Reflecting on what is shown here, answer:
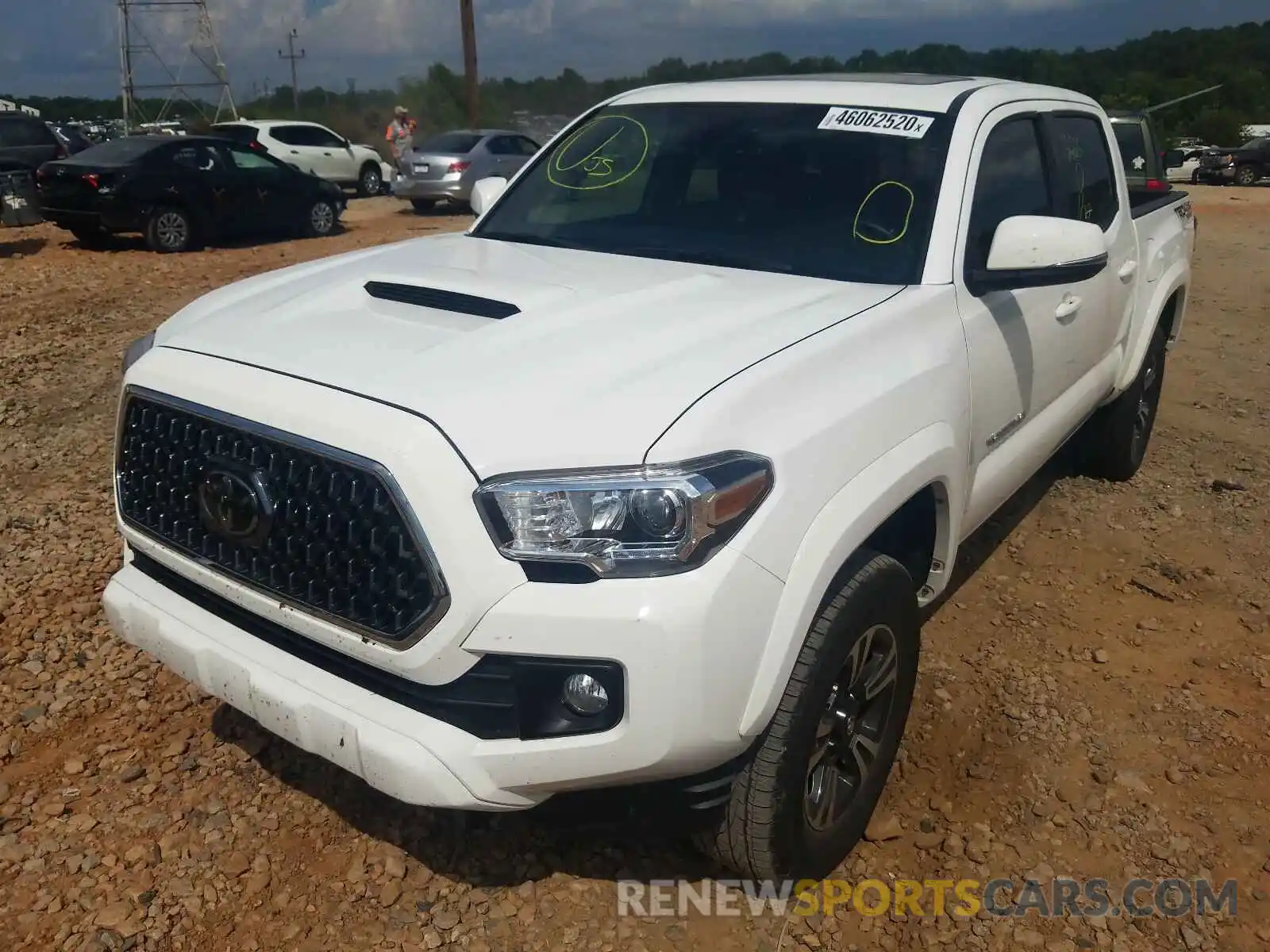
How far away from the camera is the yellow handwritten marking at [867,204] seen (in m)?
3.02

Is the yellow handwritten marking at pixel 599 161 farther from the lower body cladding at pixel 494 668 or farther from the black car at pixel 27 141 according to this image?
the black car at pixel 27 141

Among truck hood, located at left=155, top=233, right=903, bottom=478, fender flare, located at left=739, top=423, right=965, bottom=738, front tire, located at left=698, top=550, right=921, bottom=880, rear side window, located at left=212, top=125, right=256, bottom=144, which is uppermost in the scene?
rear side window, located at left=212, top=125, right=256, bottom=144

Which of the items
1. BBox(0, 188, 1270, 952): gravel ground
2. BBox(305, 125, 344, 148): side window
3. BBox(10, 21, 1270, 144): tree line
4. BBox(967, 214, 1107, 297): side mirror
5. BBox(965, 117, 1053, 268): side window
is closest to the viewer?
BBox(0, 188, 1270, 952): gravel ground

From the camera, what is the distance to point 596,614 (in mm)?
1903

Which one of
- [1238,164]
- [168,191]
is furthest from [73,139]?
[1238,164]

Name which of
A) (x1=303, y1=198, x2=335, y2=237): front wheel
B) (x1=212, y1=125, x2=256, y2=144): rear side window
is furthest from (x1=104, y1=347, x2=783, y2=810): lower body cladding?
(x1=212, y1=125, x2=256, y2=144): rear side window

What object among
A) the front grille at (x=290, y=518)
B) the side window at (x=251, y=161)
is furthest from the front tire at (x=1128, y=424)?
the side window at (x=251, y=161)

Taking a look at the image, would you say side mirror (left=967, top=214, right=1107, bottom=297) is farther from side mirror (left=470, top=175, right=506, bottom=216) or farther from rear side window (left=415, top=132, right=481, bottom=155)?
rear side window (left=415, top=132, right=481, bottom=155)

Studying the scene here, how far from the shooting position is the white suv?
719 inches

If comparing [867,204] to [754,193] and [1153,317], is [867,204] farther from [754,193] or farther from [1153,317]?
[1153,317]

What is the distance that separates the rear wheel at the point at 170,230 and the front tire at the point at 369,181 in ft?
27.0

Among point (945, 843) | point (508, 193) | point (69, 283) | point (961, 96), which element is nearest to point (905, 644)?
point (945, 843)

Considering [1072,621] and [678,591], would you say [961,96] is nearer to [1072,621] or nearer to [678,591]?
[1072,621]

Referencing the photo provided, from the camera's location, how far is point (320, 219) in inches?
575
